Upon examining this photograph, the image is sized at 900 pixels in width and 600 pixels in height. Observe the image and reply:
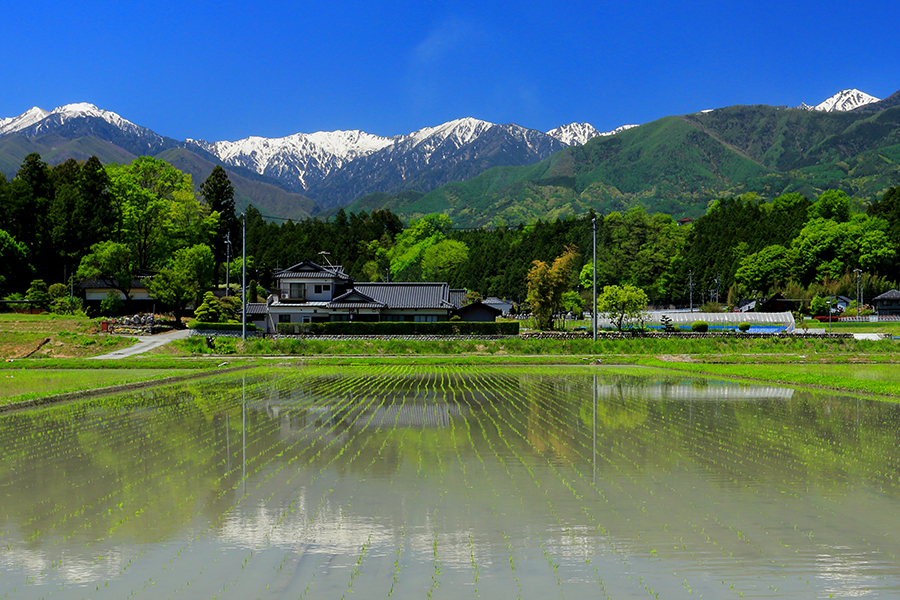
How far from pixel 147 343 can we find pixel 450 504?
3471cm

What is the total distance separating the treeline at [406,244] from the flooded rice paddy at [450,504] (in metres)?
39.8

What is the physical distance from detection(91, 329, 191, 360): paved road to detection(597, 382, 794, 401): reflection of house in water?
2642 centimetres

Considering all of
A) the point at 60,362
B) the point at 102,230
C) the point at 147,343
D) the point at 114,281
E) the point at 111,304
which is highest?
the point at 102,230

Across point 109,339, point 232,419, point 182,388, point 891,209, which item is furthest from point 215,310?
point 891,209

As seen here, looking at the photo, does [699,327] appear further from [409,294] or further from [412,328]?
[409,294]

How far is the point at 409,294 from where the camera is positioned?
53125 mm

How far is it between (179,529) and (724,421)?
447 inches

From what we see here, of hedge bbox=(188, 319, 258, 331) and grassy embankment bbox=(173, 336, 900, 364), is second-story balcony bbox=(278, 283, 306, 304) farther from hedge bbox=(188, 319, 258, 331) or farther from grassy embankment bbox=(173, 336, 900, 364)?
grassy embankment bbox=(173, 336, 900, 364)

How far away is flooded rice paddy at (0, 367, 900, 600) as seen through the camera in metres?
5.17

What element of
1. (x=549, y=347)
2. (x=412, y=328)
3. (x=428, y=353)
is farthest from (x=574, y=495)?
(x=412, y=328)

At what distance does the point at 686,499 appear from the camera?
7516 mm

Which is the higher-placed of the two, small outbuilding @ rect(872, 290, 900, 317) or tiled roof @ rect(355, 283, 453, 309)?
tiled roof @ rect(355, 283, 453, 309)

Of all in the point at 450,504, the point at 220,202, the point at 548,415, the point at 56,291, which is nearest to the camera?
the point at 450,504

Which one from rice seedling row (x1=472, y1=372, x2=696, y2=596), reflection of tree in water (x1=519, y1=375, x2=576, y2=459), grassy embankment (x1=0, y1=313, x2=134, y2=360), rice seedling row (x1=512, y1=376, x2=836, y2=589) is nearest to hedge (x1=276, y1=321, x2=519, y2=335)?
grassy embankment (x1=0, y1=313, x2=134, y2=360)
